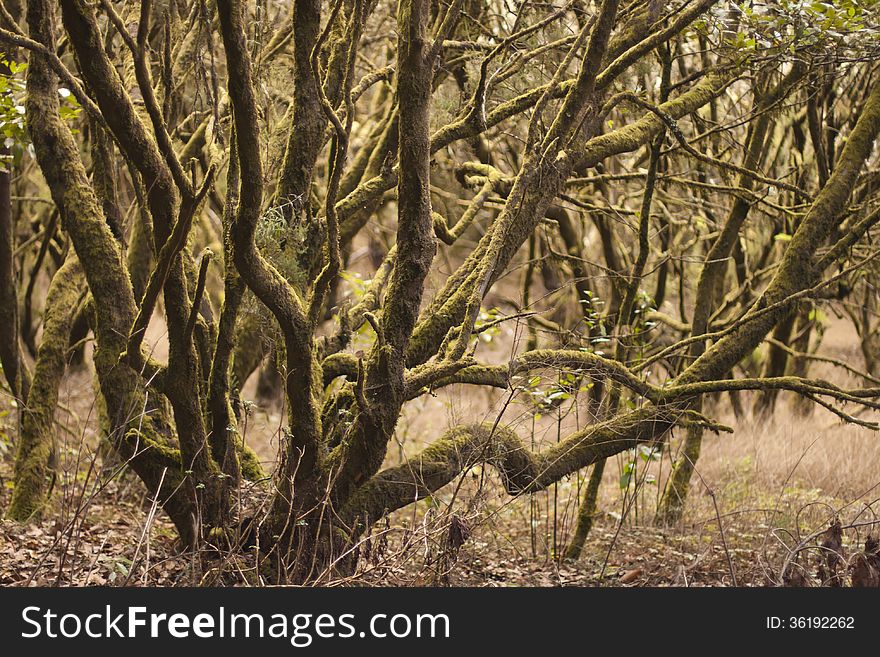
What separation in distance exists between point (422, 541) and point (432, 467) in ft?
1.41

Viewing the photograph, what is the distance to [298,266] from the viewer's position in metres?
4.34

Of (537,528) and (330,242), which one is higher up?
(330,242)

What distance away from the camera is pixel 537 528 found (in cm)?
639

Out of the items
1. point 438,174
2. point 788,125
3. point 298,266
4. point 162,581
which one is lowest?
point 162,581

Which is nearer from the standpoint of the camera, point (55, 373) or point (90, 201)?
point (90, 201)

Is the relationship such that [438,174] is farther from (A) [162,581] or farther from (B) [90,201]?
(A) [162,581]

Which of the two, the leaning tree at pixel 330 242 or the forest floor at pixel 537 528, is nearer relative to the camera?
the leaning tree at pixel 330 242

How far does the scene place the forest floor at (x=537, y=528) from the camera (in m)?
4.18

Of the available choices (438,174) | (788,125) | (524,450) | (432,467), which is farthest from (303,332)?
(788,125)

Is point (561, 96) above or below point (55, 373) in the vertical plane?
above

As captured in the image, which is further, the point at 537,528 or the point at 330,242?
the point at 537,528

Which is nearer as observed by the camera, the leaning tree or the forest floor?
the leaning tree

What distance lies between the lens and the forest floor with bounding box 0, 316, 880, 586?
418 cm
